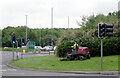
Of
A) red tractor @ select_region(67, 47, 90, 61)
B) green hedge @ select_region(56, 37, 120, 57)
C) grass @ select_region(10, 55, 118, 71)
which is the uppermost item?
green hedge @ select_region(56, 37, 120, 57)

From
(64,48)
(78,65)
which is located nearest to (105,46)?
(64,48)

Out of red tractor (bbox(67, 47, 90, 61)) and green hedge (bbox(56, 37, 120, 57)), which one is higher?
green hedge (bbox(56, 37, 120, 57))

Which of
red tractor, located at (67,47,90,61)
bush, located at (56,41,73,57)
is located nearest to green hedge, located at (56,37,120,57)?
bush, located at (56,41,73,57)

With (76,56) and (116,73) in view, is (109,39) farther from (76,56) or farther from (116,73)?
(116,73)

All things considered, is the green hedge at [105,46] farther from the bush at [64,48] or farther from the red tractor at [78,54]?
the red tractor at [78,54]

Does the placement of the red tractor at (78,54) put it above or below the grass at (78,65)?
above

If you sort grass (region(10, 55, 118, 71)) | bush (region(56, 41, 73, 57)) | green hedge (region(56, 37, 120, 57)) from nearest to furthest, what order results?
grass (region(10, 55, 118, 71)), green hedge (region(56, 37, 120, 57)), bush (region(56, 41, 73, 57))

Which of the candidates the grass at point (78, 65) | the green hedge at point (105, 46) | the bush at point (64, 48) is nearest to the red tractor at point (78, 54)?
the grass at point (78, 65)

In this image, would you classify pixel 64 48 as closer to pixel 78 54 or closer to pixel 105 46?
pixel 78 54

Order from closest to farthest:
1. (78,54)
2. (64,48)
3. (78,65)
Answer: (78,65) < (78,54) < (64,48)

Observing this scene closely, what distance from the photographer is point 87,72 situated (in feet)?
50.7

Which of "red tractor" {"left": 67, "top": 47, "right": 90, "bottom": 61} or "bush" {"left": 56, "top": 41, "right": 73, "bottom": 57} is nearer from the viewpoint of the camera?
"red tractor" {"left": 67, "top": 47, "right": 90, "bottom": 61}

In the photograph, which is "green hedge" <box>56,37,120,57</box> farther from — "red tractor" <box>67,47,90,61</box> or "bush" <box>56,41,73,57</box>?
"red tractor" <box>67,47,90,61</box>

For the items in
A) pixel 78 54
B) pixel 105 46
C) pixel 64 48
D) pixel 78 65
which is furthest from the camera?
pixel 64 48
